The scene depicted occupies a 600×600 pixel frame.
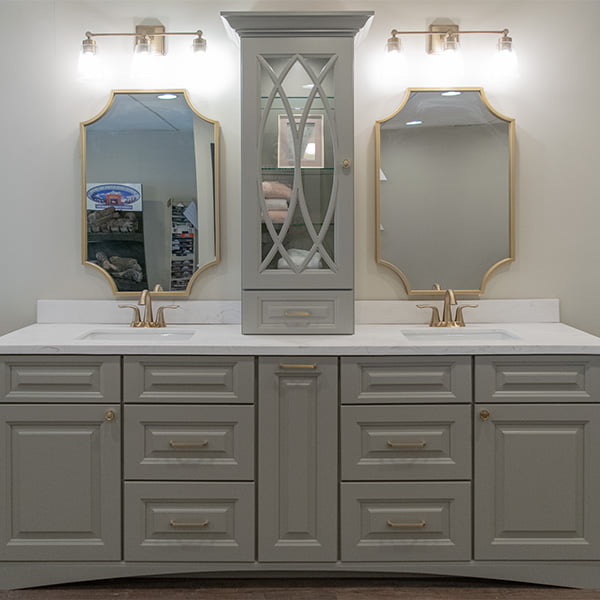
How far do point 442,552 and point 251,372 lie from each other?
0.91 m

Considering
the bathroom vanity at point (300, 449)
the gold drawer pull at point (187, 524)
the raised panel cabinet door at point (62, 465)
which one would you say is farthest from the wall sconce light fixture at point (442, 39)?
the gold drawer pull at point (187, 524)

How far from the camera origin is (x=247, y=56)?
254 cm

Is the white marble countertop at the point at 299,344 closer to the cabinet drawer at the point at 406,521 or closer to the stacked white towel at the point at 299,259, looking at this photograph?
the stacked white towel at the point at 299,259

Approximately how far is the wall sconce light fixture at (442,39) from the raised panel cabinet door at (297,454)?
1358 millimetres

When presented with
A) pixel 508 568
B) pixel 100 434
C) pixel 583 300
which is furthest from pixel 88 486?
pixel 583 300

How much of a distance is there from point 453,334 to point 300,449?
82 cm

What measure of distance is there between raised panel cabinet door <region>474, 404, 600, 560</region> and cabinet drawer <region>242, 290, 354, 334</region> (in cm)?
60

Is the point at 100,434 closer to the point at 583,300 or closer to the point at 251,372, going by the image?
the point at 251,372

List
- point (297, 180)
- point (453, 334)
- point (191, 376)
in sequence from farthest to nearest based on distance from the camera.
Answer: point (453, 334)
point (297, 180)
point (191, 376)

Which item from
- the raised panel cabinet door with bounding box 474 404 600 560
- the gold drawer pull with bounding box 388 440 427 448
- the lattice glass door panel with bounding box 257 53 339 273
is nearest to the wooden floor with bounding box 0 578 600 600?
the raised panel cabinet door with bounding box 474 404 600 560

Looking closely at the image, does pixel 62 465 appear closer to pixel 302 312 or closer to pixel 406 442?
pixel 302 312

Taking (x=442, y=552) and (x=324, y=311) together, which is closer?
(x=442, y=552)

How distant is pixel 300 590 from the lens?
2410 millimetres

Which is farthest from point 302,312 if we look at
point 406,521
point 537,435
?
point 537,435
